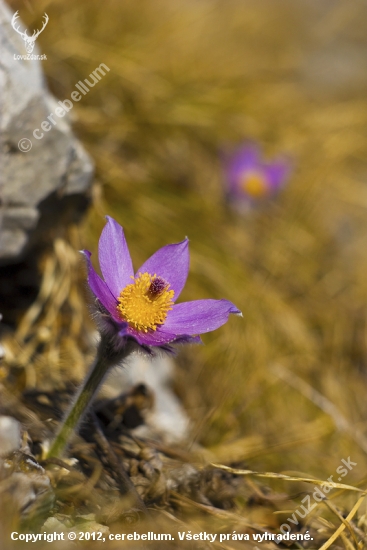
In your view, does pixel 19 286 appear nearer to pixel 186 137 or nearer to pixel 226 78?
pixel 186 137

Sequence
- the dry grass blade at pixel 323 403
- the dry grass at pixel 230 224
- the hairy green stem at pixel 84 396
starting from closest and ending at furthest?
the hairy green stem at pixel 84 396 → the dry grass at pixel 230 224 → the dry grass blade at pixel 323 403

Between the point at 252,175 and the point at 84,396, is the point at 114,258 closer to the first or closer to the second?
the point at 84,396

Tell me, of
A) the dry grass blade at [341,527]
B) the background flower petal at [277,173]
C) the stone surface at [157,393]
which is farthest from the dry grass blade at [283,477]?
the background flower petal at [277,173]

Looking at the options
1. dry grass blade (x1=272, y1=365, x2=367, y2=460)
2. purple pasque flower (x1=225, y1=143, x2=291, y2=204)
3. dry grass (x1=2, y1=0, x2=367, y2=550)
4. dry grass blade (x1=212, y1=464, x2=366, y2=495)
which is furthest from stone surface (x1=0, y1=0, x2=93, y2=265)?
purple pasque flower (x1=225, y1=143, x2=291, y2=204)

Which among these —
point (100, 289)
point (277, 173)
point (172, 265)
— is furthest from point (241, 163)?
point (100, 289)

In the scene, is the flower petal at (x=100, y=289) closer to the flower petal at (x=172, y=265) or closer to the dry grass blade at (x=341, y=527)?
the flower petal at (x=172, y=265)

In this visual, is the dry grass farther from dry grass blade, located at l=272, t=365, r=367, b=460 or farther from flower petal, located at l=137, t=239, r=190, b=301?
flower petal, located at l=137, t=239, r=190, b=301

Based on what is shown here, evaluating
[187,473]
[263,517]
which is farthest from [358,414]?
[187,473]
